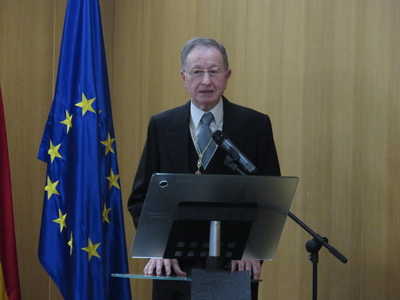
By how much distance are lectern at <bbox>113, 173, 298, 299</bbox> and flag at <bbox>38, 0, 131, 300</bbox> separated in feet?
5.45

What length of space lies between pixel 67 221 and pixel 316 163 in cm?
148

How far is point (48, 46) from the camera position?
4.96 meters

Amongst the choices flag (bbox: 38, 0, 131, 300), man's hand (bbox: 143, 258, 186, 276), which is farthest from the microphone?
→ flag (bbox: 38, 0, 131, 300)

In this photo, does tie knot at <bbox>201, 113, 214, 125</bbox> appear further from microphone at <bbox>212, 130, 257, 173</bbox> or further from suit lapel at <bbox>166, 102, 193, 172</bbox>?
microphone at <bbox>212, 130, 257, 173</bbox>

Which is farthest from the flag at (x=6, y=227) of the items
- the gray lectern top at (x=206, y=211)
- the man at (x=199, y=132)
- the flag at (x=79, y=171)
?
the gray lectern top at (x=206, y=211)

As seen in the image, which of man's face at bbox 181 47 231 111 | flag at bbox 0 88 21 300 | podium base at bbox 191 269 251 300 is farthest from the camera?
flag at bbox 0 88 21 300

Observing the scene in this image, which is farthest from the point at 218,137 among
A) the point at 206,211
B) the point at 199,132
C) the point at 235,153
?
the point at 199,132

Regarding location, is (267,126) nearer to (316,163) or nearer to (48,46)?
(316,163)

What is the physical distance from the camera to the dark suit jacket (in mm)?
3117

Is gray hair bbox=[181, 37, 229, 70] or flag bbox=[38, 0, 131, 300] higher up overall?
gray hair bbox=[181, 37, 229, 70]

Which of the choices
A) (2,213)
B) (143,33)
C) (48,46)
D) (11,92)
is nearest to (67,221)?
(2,213)

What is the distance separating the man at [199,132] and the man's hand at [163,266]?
0.19m

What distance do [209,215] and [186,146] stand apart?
661mm

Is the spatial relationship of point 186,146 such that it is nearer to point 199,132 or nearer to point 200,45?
point 199,132
